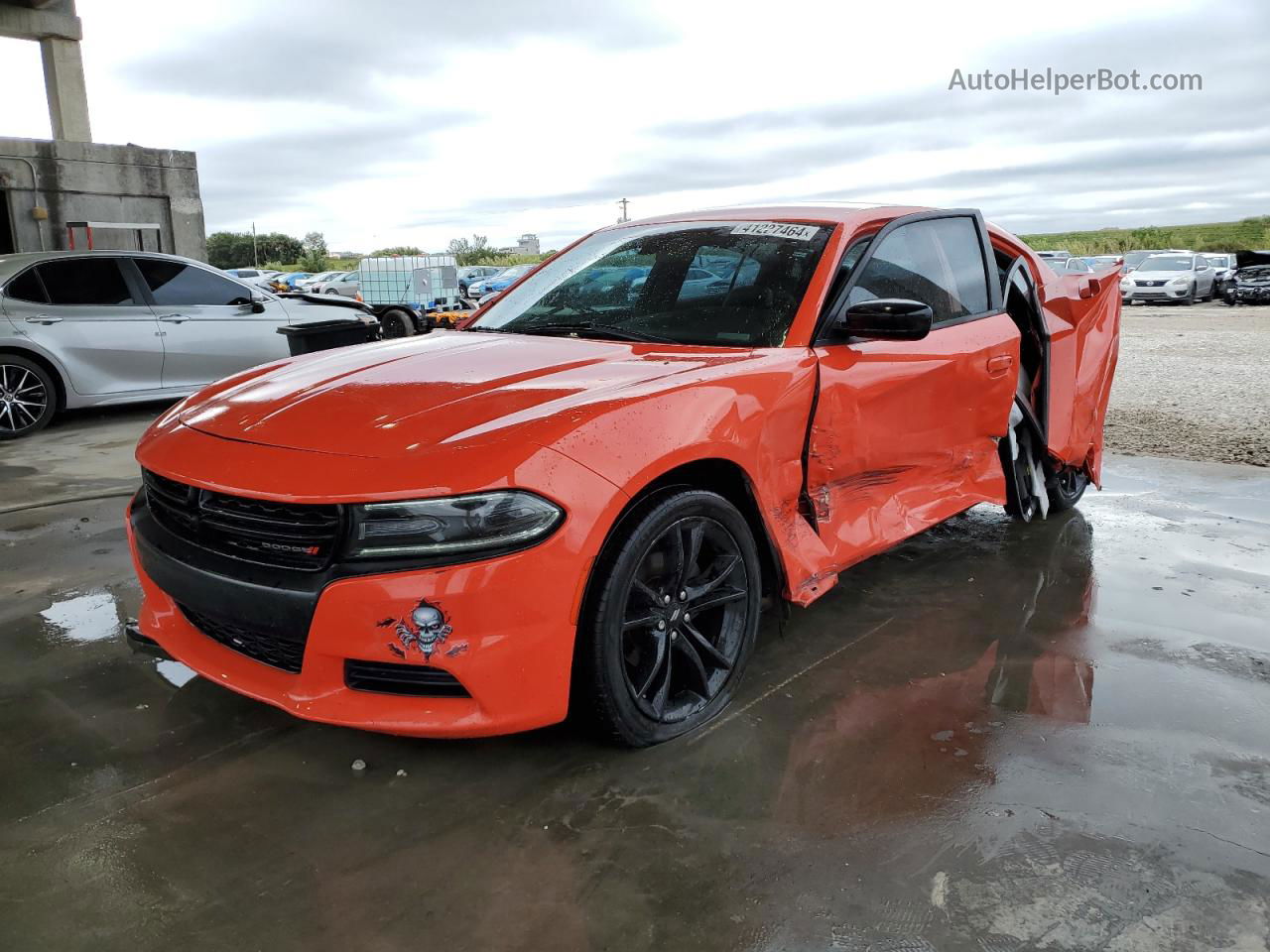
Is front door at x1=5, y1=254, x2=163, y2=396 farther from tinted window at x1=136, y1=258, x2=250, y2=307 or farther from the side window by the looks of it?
the side window

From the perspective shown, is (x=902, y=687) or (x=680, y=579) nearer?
(x=680, y=579)

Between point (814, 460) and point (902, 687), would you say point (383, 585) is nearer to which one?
point (814, 460)

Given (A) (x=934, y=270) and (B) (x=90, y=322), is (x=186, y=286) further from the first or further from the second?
(A) (x=934, y=270)

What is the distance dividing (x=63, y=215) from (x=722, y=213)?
506 inches

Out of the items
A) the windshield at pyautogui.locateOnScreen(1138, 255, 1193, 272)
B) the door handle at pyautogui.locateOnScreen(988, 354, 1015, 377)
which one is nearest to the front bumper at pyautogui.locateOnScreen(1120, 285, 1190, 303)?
the windshield at pyautogui.locateOnScreen(1138, 255, 1193, 272)

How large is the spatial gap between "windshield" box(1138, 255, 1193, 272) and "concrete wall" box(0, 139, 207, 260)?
23.3 metres

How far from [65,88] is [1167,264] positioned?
84.3 ft

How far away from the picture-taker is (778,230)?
3.46m

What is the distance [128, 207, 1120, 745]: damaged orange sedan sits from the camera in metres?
2.22

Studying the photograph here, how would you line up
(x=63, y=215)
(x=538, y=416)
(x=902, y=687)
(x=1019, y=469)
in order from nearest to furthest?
(x=538, y=416) → (x=902, y=687) → (x=1019, y=469) → (x=63, y=215)

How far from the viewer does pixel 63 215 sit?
13344 millimetres

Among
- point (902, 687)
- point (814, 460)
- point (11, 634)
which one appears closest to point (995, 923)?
point (902, 687)

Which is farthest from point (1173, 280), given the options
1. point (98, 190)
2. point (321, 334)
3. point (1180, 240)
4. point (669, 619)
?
point (1180, 240)

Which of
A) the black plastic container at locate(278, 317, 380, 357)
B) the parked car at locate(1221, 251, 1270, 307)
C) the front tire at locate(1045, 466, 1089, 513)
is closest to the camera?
the front tire at locate(1045, 466, 1089, 513)
